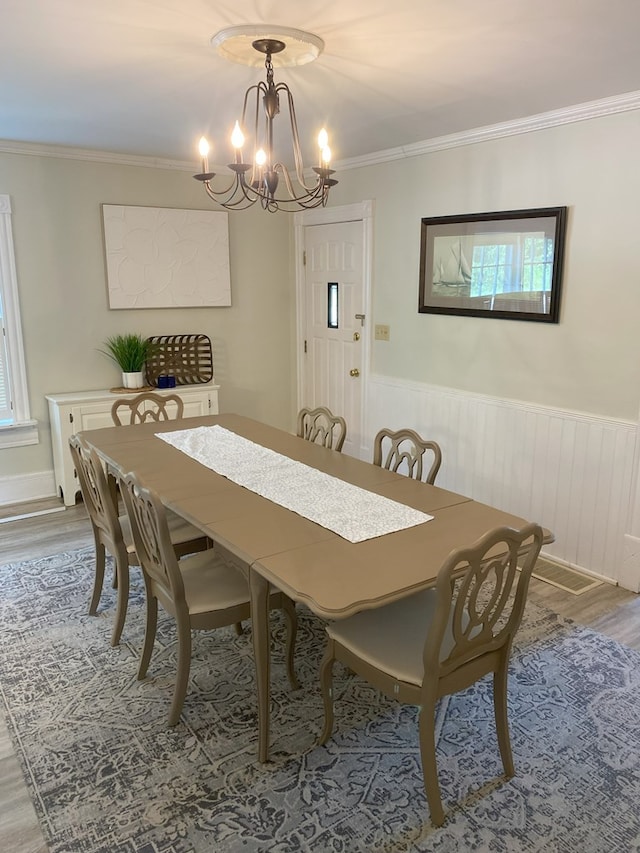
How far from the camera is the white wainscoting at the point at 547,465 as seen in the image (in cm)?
327

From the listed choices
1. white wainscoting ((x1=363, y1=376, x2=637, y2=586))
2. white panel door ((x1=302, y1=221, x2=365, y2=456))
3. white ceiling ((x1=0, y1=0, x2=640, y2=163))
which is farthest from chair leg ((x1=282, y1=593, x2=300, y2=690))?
white panel door ((x1=302, y1=221, x2=365, y2=456))

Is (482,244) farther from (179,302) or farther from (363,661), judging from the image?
(363,661)

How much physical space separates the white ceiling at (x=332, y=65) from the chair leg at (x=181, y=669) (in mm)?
2063

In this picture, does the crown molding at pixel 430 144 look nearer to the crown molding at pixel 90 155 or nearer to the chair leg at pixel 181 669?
the crown molding at pixel 90 155

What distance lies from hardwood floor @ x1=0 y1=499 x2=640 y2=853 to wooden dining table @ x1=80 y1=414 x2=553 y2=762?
2.45 feet

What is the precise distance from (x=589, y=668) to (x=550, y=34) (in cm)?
244

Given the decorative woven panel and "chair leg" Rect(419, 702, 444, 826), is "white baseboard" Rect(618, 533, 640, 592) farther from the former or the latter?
the decorative woven panel

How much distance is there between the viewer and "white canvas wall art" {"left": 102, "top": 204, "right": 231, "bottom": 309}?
15.0 ft

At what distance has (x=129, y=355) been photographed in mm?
4551

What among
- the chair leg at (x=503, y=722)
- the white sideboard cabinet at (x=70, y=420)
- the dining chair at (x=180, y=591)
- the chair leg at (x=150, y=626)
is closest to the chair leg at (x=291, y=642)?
the dining chair at (x=180, y=591)

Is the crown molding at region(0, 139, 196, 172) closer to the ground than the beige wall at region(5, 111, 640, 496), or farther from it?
farther from it

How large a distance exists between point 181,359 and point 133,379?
0.47m

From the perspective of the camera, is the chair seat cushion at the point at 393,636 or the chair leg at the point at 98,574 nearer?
the chair seat cushion at the point at 393,636

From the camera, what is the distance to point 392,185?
4.35m
